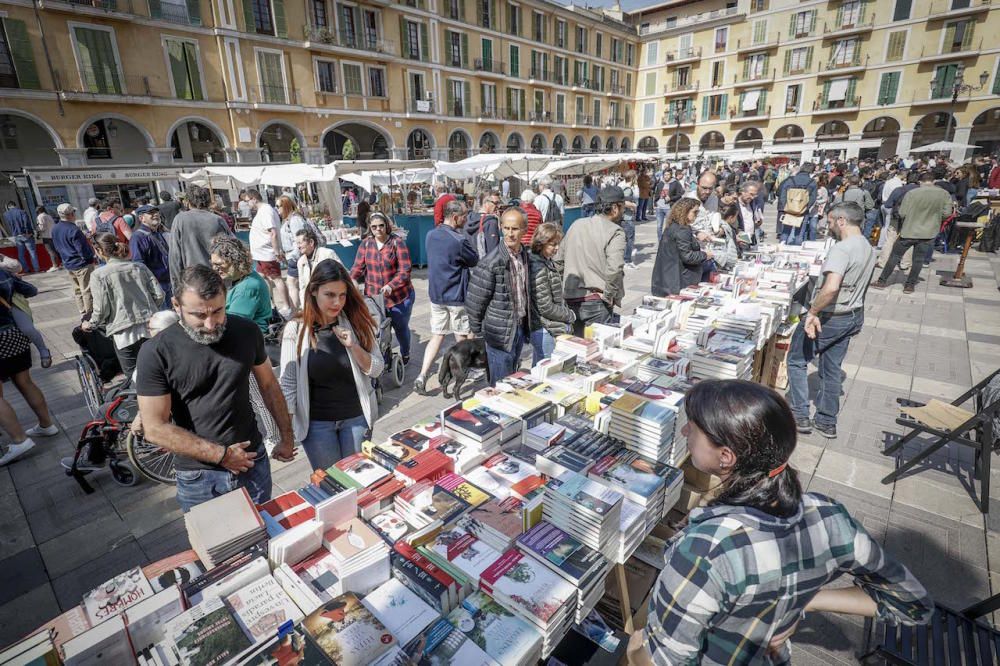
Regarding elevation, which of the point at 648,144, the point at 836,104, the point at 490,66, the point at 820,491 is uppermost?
the point at 490,66

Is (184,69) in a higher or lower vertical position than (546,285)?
higher

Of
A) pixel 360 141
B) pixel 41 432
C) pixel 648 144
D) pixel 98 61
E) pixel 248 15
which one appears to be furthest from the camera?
pixel 648 144

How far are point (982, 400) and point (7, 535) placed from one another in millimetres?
6934

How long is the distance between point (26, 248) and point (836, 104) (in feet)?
137

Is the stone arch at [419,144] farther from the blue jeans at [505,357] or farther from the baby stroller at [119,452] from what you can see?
the baby stroller at [119,452]

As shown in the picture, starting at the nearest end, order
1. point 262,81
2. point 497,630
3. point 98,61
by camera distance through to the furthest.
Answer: point 497,630 → point 98,61 → point 262,81

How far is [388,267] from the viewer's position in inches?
196

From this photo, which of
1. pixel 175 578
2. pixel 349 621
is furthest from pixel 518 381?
pixel 175 578

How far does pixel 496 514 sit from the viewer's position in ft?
6.02

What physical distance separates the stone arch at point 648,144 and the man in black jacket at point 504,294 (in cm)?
4308

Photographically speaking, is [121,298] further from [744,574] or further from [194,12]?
[194,12]

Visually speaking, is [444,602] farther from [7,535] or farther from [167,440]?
[7,535]

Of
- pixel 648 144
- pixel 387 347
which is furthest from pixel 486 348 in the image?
pixel 648 144

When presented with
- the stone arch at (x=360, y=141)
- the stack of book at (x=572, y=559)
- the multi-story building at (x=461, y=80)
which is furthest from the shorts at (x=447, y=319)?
the stone arch at (x=360, y=141)
